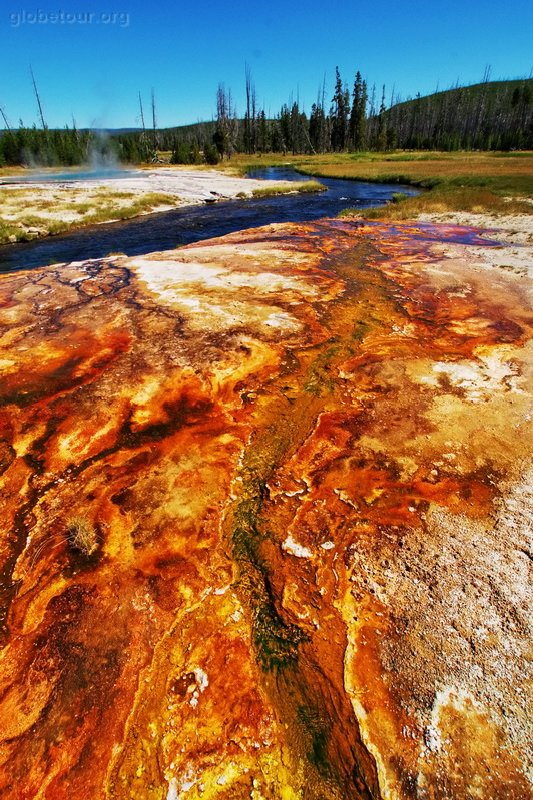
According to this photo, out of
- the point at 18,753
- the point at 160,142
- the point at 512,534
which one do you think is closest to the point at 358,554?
the point at 512,534

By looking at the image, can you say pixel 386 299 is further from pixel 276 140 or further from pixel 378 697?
pixel 276 140

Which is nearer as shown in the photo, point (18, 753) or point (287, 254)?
point (18, 753)

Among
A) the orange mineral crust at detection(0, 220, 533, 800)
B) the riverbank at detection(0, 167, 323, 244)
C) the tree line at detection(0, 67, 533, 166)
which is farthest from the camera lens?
the tree line at detection(0, 67, 533, 166)

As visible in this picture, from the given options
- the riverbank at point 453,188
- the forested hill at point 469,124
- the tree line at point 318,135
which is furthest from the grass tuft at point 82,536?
the forested hill at point 469,124

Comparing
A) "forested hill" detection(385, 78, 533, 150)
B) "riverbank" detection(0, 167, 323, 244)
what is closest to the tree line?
"forested hill" detection(385, 78, 533, 150)

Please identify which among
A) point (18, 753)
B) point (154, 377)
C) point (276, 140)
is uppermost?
point (276, 140)

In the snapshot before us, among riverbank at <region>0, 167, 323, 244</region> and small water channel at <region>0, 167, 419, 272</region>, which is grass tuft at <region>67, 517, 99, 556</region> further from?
riverbank at <region>0, 167, 323, 244</region>

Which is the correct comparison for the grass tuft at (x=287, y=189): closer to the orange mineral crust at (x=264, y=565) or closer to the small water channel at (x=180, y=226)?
the small water channel at (x=180, y=226)
